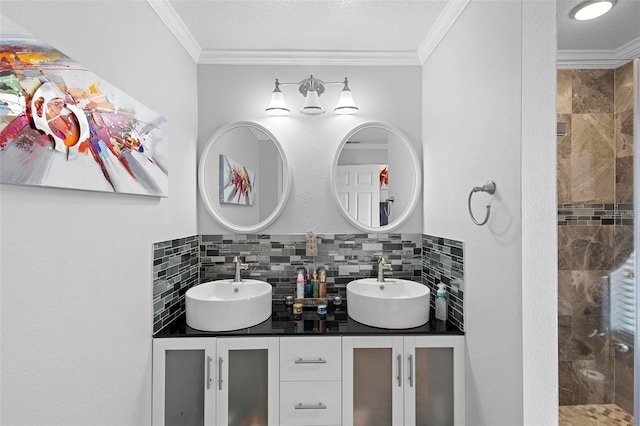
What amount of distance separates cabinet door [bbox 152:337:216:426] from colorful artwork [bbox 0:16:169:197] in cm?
82

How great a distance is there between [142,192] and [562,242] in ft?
7.80

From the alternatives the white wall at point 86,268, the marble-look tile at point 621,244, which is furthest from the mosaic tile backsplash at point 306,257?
the marble-look tile at point 621,244

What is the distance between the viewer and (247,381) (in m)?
1.75

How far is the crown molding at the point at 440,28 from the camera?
5.52 feet

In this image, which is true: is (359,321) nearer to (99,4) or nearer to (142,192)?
(142,192)

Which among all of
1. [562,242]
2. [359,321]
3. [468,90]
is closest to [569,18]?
[468,90]

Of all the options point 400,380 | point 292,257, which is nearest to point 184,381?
point 292,257

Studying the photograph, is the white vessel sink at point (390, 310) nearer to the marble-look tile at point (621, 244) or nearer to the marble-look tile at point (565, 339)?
the marble-look tile at point (565, 339)

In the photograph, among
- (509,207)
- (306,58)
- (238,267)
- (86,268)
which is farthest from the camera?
(306,58)

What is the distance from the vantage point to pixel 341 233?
90.9 inches

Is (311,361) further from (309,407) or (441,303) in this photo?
(441,303)

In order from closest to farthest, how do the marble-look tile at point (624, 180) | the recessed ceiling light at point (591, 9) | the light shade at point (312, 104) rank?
the recessed ceiling light at point (591, 9) < the marble-look tile at point (624, 180) < the light shade at point (312, 104)

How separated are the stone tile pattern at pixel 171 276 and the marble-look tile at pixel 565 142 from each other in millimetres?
2390

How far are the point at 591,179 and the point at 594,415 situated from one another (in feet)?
4.54
